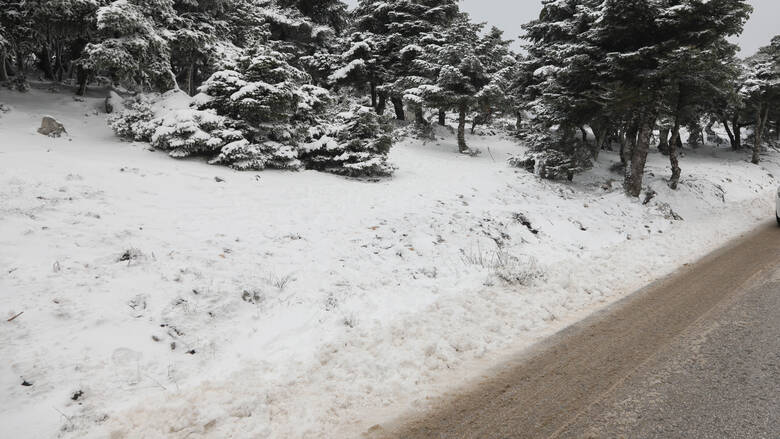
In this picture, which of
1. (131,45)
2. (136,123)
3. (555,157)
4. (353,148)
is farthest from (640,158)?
(131,45)

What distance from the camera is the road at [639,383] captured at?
2898 mm

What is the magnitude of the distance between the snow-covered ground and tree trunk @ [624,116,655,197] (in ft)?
8.94

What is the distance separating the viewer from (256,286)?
5027 mm

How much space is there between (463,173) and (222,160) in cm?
878

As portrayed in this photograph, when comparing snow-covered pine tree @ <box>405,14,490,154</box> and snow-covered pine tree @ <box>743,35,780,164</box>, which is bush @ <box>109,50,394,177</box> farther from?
snow-covered pine tree @ <box>743,35,780,164</box>

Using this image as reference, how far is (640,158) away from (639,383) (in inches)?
480

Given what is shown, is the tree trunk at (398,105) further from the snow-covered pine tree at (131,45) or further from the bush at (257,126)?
the snow-covered pine tree at (131,45)

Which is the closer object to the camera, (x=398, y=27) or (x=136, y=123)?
(x=136, y=123)

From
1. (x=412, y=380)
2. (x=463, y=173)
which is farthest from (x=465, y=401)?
(x=463, y=173)

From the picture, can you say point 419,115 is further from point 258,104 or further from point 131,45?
point 131,45

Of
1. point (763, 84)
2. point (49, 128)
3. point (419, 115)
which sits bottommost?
point (49, 128)

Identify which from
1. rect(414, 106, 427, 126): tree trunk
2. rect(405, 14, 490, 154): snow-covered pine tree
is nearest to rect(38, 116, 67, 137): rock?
rect(405, 14, 490, 154): snow-covered pine tree

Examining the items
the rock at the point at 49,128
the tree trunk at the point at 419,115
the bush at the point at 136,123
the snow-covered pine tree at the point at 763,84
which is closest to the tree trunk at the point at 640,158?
the tree trunk at the point at 419,115

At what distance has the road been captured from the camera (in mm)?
2898
